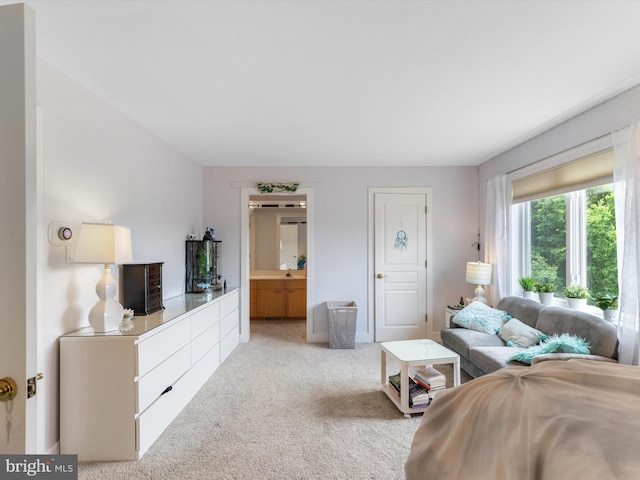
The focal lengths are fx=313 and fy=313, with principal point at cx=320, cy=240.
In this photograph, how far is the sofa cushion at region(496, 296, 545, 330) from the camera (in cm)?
305

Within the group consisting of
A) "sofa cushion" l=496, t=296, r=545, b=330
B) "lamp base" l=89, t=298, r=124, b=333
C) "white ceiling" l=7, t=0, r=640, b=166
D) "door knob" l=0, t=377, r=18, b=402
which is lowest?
"sofa cushion" l=496, t=296, r=545, b=330

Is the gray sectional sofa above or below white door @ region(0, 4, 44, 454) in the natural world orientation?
below

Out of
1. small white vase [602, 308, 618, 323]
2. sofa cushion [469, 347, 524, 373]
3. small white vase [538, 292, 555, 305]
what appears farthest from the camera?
small white vase [538, 292, 555, 305]

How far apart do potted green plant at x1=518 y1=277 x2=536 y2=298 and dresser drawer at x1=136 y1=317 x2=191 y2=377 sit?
349 centimetres

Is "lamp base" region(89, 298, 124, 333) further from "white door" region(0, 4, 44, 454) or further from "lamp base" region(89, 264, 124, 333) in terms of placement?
"white door" region(0, 4, 44, 454)

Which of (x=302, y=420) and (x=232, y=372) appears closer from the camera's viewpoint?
(x=302, y=420)

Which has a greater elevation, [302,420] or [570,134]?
[570,134]

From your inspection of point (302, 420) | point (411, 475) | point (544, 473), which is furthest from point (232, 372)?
point (544, 473)

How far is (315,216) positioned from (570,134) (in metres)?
Answer: 2.93

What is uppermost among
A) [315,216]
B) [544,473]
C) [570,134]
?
[570,134]

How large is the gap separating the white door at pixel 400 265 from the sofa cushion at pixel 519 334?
1433mm

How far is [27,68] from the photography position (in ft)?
2.94

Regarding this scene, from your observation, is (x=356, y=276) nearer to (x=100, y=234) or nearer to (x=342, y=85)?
(x=342, y=85)

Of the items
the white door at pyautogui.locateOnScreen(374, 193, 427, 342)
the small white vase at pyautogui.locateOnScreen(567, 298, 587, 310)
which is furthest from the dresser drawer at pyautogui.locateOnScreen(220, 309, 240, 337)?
the small white vase at pyautogui.locateOnScreen(567, 298, 587, 310)
